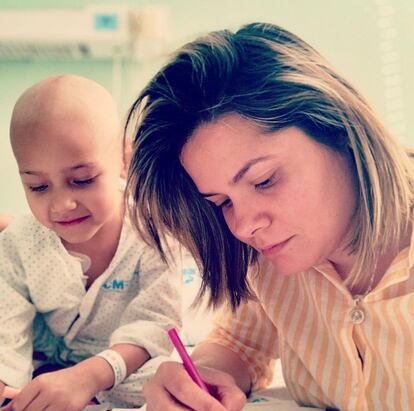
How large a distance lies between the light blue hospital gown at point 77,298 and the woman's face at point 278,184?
0.31 m

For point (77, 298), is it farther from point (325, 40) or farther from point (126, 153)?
point (325, 40)

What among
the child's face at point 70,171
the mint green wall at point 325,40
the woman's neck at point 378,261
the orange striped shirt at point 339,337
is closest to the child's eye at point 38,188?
the child's face at point 70,171

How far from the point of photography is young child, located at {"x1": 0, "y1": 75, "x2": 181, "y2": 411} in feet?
2.70

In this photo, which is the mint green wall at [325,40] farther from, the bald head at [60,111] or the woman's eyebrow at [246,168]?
the woman's eyebrow at [246,168]

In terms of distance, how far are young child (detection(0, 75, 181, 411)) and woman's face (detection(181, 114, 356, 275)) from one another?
0.26 metres

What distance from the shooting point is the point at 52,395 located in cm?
71

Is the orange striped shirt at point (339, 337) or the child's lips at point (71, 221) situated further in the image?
the child's lips at point (71, 221)

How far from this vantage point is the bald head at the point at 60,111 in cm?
84

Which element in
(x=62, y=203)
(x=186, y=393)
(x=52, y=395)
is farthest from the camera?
(x=62, y=203)

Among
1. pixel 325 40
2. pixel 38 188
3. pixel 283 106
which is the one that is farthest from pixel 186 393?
pixel 325 40

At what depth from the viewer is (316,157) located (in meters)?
0.61

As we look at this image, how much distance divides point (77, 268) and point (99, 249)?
0.05m

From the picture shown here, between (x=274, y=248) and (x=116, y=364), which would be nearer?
(x=274, y=248)

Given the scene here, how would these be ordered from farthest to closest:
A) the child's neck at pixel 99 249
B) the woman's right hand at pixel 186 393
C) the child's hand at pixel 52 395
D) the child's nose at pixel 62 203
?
the child's neck at pixel 99 249 → the child's nose at pixel 62 203 → the child's hand at pixel 52 395 → the woman's right hand at pixel 186 393
